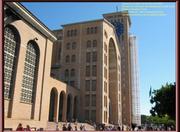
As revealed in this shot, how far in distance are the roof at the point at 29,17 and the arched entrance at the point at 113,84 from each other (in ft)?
122

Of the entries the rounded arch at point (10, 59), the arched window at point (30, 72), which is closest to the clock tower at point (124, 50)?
the arched window at point (30, 72)

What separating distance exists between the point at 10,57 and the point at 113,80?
4703 centimetres

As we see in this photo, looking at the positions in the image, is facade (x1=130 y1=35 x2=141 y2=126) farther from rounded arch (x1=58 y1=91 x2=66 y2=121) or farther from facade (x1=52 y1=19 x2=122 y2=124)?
rounded arch (x1=58 y1=91 x2=66 y2=121)

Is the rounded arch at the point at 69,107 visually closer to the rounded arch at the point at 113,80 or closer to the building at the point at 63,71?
the building at the point at 63,71

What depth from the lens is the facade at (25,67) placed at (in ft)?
85.4

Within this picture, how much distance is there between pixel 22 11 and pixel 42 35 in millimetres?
6892

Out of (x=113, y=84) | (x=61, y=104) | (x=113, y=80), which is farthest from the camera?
(x=113, y=80)

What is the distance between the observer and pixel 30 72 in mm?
30500

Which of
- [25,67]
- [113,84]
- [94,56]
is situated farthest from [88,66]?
[25,67]

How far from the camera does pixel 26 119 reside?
29266 mm

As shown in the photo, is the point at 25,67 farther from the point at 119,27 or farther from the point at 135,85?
the point at 135,85

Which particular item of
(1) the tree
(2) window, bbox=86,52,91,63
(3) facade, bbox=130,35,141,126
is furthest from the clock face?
(1) the tree

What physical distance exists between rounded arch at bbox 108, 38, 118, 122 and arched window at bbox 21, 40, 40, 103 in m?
39.6

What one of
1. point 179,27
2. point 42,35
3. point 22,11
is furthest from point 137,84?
point 179,27
